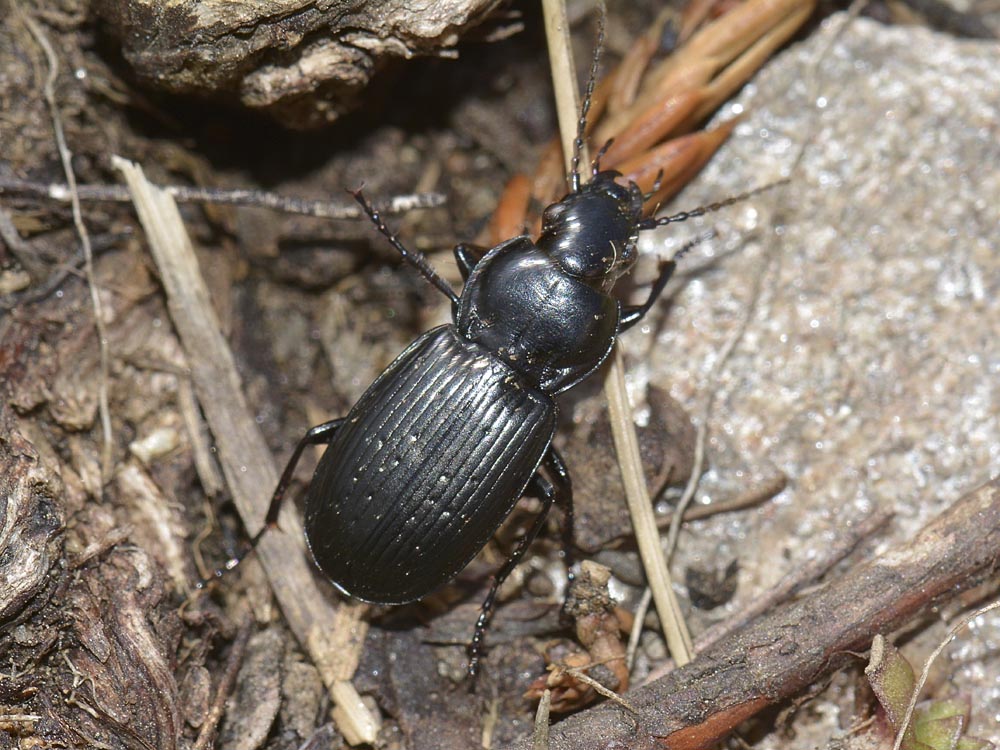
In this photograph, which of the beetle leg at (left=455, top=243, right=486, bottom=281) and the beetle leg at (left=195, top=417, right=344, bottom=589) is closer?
the beetle leg at (left=195, top=417, right=344, bottom=589)

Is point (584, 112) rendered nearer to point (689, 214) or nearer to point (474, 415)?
point (689, 214)

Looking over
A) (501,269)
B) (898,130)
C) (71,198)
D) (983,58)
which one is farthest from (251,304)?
(983,58)

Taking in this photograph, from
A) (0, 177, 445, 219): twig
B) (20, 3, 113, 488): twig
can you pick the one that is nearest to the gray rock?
(0, 177, 445, 219): twig

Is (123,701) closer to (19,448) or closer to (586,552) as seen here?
(19,448)

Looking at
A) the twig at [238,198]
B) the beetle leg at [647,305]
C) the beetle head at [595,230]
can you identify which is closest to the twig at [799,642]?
the beetle leg at [647,305]

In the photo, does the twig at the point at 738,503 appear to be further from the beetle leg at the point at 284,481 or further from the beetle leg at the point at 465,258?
the beetle leg at the point at 284,481

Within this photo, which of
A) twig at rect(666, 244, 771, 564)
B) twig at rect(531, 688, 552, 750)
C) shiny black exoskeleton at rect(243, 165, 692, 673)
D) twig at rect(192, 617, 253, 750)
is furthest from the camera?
twig at rect(666, 244, 771, 564)

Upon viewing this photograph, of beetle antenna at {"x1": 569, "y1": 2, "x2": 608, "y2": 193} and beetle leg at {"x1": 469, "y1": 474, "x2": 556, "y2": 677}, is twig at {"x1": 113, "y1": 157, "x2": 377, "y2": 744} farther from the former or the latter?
beetle antenna at {"x1": 569, "y1": 2, "x2": 608, "y2": 193}

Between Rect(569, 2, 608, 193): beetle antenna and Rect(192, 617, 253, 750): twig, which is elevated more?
Rect(569, 2, 608, 193): beetle antenna
